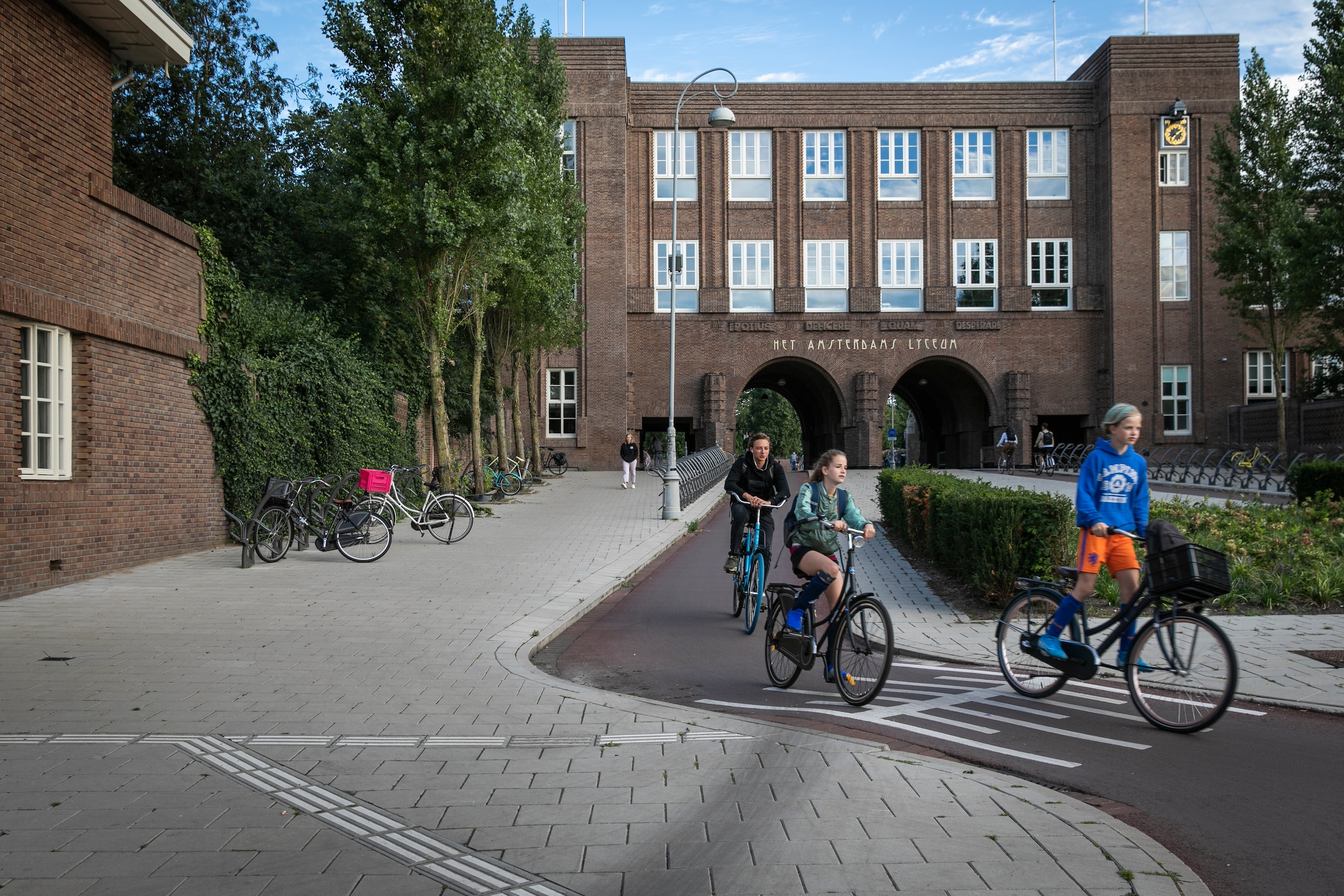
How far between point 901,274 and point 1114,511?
3505cm

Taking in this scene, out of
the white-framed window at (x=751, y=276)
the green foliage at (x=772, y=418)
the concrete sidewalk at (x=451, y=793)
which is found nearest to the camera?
the concrete sidewalk at (x=451, y=793)

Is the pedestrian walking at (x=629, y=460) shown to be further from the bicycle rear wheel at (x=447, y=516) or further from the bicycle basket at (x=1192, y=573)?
the bicycle basket at (x=1192, y=573)

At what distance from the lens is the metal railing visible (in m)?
23.8

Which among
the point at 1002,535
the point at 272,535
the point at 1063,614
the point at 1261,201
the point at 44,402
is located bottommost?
the point at 272,535

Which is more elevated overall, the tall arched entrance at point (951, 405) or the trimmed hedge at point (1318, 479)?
the tall arched entrance at point (951, 405)

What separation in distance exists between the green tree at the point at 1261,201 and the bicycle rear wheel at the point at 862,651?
95.2 feet

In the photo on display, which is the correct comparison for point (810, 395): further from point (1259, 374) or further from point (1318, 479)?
point (1318, 479)

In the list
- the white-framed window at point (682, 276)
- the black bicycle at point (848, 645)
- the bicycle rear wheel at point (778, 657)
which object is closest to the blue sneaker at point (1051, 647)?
the black bicycle at point (848, 645)

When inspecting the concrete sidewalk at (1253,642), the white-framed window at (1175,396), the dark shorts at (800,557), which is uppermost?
the white-framed window at (1175,396)

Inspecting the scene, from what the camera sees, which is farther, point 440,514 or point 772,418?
point 772,418

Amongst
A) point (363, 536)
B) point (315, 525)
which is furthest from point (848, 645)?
point (315, 525)

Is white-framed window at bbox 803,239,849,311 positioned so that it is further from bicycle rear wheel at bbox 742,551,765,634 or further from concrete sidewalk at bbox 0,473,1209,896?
concrete sidewalk at bbox 0,473,1209,896

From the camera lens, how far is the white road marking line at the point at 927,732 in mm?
4922

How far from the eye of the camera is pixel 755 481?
9.71 metres
